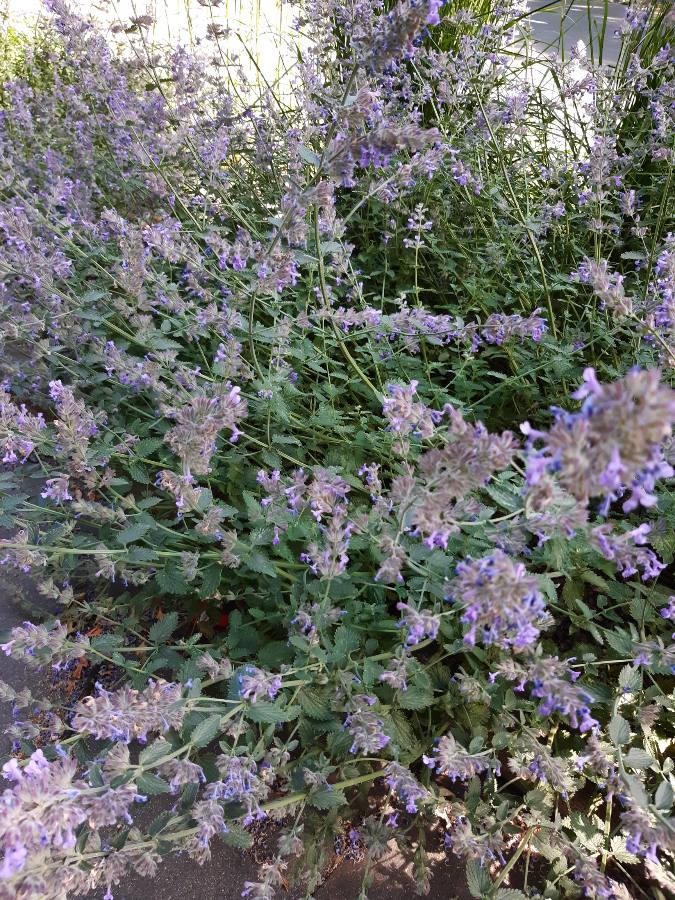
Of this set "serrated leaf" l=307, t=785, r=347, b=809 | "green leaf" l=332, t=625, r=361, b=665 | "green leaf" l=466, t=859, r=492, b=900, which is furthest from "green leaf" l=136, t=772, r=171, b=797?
"green leaf" l=466, t=859, r=492, b=900

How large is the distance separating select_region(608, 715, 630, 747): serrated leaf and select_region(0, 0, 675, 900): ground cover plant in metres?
0.01

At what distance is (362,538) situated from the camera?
6.86 ft

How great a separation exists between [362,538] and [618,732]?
36.8 inches

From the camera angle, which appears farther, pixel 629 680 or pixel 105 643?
pixel 105 643

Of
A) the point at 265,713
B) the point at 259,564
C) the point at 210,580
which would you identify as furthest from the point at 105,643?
the point at 265,713

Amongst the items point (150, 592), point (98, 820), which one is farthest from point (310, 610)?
point (150, 592)

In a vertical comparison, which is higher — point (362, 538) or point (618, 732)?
point (362, 538)

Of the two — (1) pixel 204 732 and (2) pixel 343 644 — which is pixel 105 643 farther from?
(2) pixel 343 644

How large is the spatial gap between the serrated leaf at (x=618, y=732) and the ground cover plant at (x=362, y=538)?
0.03 ft

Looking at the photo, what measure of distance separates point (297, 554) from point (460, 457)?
134 cm

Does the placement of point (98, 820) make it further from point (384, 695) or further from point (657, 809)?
point (657, 809)

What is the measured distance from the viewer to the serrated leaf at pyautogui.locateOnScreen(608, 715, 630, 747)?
1.66 metres

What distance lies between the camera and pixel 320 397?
2.64m

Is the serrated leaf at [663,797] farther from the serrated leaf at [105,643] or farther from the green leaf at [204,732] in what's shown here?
the serrated leaf at [105,643]
